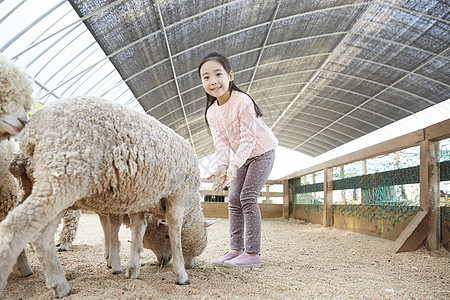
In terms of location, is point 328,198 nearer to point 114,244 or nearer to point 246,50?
point 114,244

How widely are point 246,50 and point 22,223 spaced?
10.3 metres

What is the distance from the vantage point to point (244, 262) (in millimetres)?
2699

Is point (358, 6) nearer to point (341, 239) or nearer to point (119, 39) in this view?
point (119, 39)

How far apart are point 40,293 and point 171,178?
→ 2.87 ft

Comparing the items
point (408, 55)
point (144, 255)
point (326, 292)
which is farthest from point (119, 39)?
point (408, 55)

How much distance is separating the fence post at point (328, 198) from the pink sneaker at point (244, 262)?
349 cm

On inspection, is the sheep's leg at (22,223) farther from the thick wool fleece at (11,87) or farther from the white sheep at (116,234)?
the white sheep at (116,234)

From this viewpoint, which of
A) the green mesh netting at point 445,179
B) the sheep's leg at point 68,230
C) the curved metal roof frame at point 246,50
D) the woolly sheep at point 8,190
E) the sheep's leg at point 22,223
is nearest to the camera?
the sheep's leg at point 22,223

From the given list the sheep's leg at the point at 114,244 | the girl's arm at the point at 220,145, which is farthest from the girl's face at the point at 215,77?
the sheep's leg at the point at 114,244

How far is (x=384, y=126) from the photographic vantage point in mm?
16938

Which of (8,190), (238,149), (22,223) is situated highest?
(238,149)

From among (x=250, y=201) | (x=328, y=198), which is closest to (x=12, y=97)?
(x=250, y=201)

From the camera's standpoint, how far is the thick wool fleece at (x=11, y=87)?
5.08 ft

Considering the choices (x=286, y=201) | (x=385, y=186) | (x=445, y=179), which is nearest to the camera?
(x=445, y=179)
